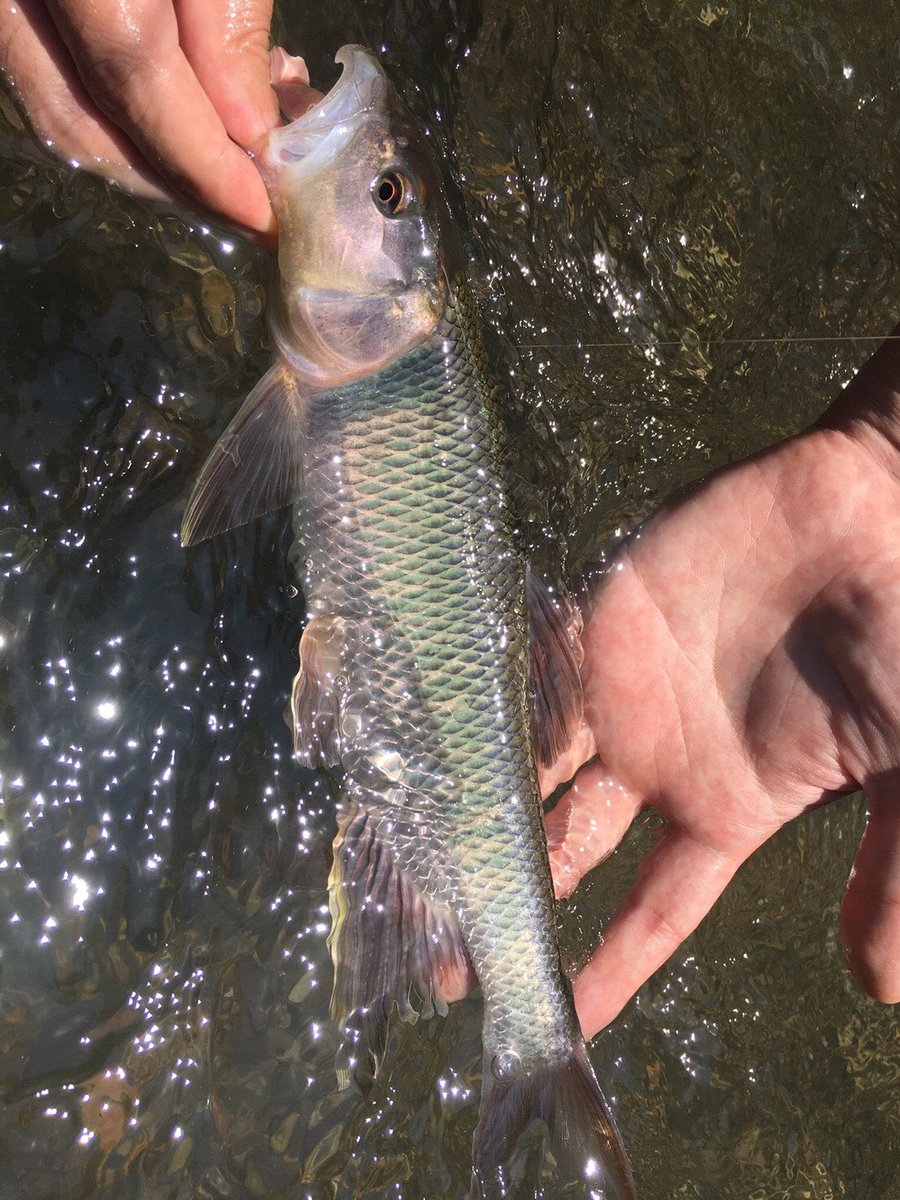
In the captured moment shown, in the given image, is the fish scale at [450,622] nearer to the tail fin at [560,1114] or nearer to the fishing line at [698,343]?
the tail fin at [560,1114]

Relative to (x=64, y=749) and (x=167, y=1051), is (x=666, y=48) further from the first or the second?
(x=167, y=1051)

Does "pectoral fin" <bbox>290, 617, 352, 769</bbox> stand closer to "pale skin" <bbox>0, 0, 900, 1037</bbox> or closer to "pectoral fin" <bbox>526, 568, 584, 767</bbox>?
"pectoral fin" <bbox>526, 568, 584, 767</bbox>

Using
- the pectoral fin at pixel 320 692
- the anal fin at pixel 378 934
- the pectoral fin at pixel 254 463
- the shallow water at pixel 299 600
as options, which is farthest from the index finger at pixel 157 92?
the anal fin at pixel 378 934

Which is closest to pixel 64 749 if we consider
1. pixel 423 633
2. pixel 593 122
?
pixel 423 633

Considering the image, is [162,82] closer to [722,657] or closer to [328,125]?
[328,125]

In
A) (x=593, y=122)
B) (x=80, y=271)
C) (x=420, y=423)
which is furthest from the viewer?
(x=593, y=122)

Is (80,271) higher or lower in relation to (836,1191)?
higher

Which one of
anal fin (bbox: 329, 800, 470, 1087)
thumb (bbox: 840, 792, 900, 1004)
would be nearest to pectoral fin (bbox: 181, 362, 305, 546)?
anal fin (bbox: 329, 800, 470, 1087)

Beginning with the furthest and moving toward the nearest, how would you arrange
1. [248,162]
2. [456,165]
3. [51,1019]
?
[456,165]
[51,1019]
[248,162]
